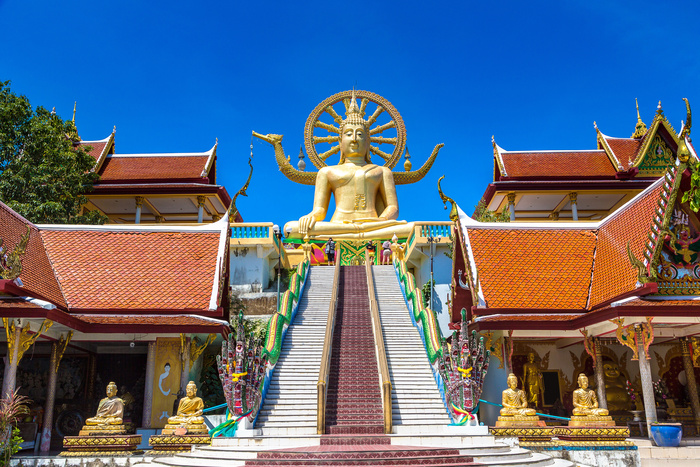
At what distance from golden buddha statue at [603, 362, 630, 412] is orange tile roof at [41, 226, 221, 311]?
957 centimetres

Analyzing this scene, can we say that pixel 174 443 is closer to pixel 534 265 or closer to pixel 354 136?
pixel 534 265

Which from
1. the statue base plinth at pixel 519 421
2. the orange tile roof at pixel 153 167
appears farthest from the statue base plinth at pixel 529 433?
the orange tile roof at pixel 153 167

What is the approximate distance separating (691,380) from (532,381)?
3.32 meters

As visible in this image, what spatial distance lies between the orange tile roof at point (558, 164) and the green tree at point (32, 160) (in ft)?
56.8

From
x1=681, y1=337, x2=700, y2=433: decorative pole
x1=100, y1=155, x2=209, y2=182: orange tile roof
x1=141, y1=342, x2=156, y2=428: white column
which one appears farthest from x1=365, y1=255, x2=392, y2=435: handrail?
x1=100, y1=155, x2=209, y2=182: orange tile roof

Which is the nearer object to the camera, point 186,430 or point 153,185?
point 186,430

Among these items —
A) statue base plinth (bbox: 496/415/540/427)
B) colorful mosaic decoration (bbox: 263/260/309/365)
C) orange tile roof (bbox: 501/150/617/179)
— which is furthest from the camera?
orange tile roof (bbox: 501/150/617/179)

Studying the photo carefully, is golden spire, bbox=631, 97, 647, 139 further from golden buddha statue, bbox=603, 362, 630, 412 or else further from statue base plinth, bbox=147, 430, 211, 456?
statue base plinth, bbox=147, 430, 211, 456

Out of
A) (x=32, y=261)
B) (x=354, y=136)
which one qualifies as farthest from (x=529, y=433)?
(x=354, y=136)

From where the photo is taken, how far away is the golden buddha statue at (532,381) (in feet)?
47.9

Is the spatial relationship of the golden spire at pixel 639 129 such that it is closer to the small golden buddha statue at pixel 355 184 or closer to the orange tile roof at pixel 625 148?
the orange tile roof at pixel 625 148

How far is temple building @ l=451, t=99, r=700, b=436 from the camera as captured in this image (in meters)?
11.6

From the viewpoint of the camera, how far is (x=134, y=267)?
14.7 metres

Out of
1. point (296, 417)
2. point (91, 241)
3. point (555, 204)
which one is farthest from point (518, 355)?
point (555, 204)
